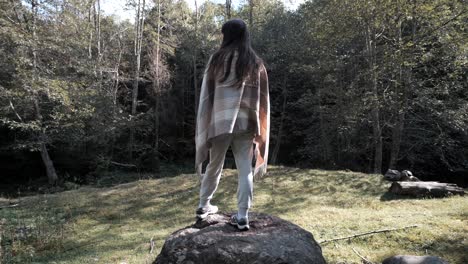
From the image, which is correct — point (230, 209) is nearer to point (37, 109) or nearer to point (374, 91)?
point (374, 91)

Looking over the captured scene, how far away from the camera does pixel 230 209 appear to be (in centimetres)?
848

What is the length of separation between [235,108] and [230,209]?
5.50 m

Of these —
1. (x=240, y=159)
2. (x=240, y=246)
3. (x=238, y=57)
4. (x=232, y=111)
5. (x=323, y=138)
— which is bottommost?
(x=240, y=246)

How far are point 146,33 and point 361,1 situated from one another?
13.2m

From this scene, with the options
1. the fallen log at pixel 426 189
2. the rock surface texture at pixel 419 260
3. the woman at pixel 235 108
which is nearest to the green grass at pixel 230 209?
the fallen log at pixel 426 189

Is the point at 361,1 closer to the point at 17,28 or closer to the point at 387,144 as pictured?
the point at 387,144

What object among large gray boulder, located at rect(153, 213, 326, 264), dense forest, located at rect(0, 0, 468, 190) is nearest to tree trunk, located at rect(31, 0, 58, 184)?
dense forest, located at rect(0, 0, 468, 190)

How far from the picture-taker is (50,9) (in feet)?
46.2

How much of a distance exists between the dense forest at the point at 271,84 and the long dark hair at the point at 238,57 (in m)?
8.40

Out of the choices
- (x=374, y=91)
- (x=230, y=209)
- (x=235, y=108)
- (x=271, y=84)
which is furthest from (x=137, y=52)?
(x=235, y=108)

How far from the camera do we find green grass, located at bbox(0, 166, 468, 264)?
529cm

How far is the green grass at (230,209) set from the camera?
208 inches

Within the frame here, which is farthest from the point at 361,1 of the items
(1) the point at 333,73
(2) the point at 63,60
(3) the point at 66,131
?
(3) the point at 66,131

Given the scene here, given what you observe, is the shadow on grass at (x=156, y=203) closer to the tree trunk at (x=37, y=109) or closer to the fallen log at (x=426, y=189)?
the fallen log at (x=426, y=189)
